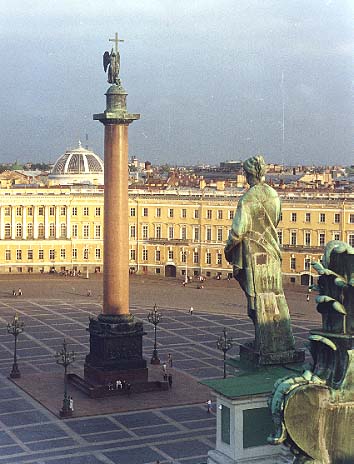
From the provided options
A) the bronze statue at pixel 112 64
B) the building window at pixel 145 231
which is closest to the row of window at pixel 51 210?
the building window at pixel 145 231

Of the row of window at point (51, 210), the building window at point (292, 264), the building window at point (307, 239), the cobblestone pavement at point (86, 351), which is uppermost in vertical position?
the row of window at point (51, 210)

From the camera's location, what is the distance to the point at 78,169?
96938 mm

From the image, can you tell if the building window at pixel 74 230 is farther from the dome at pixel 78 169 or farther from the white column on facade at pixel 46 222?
the dome at pixel 78 169

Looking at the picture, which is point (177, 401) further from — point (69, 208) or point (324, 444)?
point (69, 208)

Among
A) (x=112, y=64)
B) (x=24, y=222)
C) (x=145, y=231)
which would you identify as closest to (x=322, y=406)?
(x=112, y=64)

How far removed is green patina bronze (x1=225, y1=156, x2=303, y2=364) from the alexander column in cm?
1944

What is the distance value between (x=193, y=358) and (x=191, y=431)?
12851 millimetres

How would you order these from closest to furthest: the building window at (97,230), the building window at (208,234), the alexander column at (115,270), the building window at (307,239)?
1. the alexander column at (115,270)
2. the building window at (307,239)
3. the building window at (208,234)
4. the building window at (97,230)

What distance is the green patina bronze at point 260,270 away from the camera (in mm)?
17906

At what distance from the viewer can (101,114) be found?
37.5 m

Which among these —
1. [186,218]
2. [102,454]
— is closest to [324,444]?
[102,454]

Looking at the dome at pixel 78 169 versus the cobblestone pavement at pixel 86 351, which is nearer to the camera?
the cobblestone pavement at pixel 86 351

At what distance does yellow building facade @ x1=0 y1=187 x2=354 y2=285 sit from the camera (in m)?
81.2

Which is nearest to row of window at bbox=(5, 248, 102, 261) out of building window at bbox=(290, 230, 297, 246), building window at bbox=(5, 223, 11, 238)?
building window at bbox=(5, 223, 11, 238)
